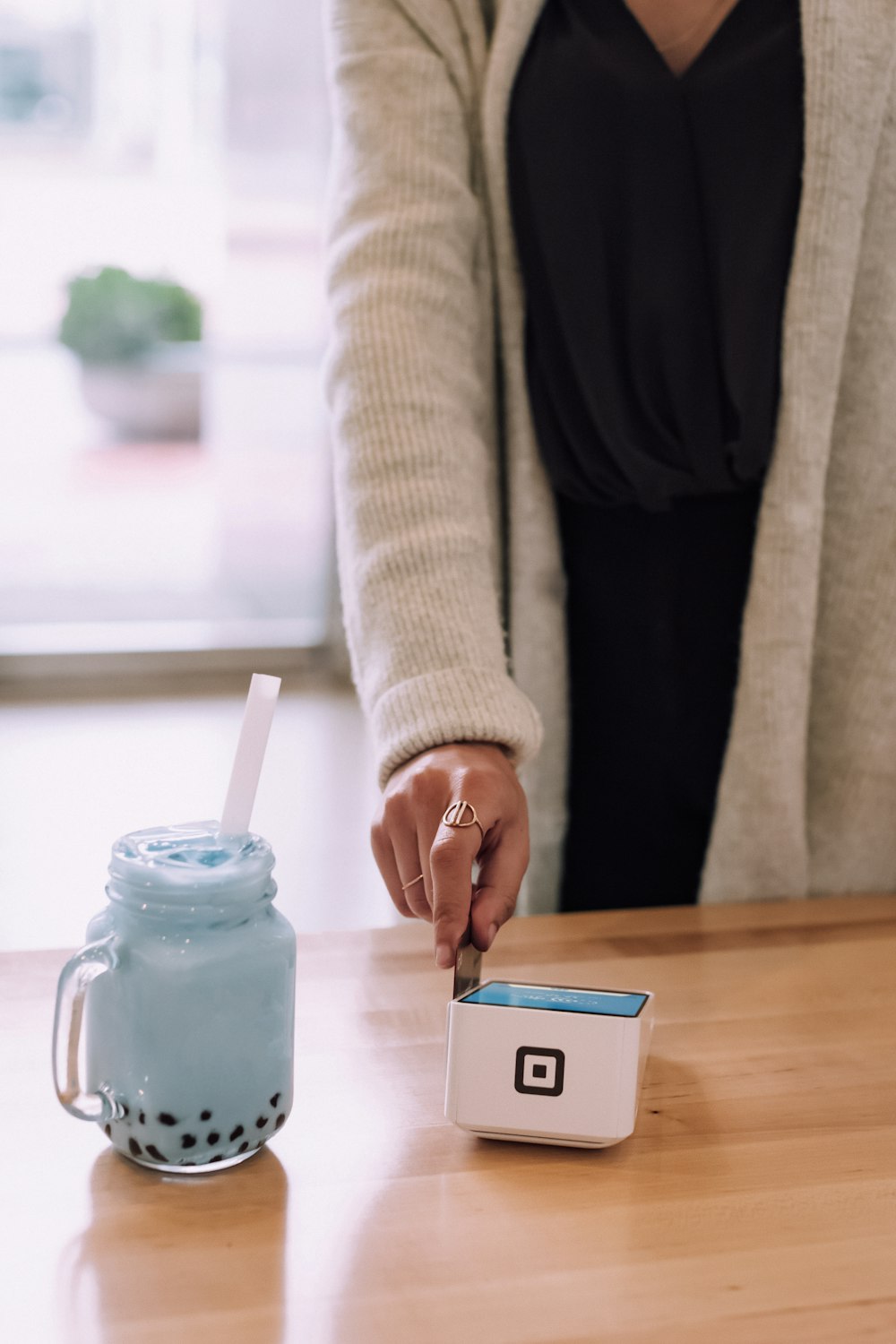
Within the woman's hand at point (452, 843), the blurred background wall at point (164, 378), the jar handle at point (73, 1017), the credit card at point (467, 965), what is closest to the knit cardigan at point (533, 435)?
the woman's hand at point (452, 843)

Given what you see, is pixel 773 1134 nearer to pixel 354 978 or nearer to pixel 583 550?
pixel 354 978

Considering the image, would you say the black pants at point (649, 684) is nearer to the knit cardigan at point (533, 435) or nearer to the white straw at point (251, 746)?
the knit cardigan at point (533, 435)

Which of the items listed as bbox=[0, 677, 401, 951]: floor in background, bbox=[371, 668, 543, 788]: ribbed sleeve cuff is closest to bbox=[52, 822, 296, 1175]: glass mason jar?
bbox=[371, 668, 543, 788]: ribbed sleeve cuff

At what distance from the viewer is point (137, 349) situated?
364 centimetres

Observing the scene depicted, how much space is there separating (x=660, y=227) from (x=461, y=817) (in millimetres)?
516

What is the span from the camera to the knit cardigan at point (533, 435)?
0.89 meters

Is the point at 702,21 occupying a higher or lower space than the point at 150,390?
higher

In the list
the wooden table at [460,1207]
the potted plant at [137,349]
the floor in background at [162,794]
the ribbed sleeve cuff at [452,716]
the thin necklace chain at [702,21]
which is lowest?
the floor in background at [162,794]

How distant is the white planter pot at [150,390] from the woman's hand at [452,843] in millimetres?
3099

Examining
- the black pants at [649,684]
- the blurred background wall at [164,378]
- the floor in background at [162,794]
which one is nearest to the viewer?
the black pants at [649,684]

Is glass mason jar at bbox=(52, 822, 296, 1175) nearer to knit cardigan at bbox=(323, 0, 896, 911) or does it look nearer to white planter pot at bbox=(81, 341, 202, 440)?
knit cardigan at bbox=(323, 0, 896, 911)

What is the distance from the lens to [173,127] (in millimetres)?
3529

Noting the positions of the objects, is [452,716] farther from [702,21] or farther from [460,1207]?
[702,21]

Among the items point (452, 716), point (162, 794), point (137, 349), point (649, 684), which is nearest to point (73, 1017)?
point (452, 716)
